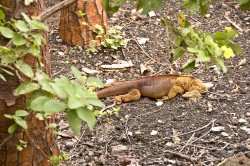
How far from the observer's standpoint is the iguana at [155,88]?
5.27m

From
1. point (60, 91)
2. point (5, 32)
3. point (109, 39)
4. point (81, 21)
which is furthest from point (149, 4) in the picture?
point (109, 39)

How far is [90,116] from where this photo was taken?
1865 millimetres

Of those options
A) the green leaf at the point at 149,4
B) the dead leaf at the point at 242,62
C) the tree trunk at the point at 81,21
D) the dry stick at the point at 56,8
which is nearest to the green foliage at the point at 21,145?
the dry stick at the point at 56,8

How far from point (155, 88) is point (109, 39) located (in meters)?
1.23

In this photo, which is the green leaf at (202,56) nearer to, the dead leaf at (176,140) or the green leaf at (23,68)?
the green leaf at (23,68)

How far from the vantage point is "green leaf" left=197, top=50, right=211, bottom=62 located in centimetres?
190

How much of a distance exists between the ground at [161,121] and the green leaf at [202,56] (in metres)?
1.93

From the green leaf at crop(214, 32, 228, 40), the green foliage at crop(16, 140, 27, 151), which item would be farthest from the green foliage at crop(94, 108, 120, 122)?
the green leaf at crop(214, 32, 228, 40)

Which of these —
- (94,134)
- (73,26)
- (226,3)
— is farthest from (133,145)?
(226,3)

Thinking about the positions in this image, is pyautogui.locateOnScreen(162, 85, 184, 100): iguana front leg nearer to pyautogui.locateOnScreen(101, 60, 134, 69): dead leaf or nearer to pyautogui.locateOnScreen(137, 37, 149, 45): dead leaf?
pyautogui.locateOnScreen(101, 60, 134, 69): dead leaf

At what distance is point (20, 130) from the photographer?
10.7 ft

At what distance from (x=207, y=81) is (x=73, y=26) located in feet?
5.25

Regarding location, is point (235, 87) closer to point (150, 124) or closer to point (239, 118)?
point (239, 118)

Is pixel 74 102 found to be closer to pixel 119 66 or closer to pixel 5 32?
pixel 5 32
